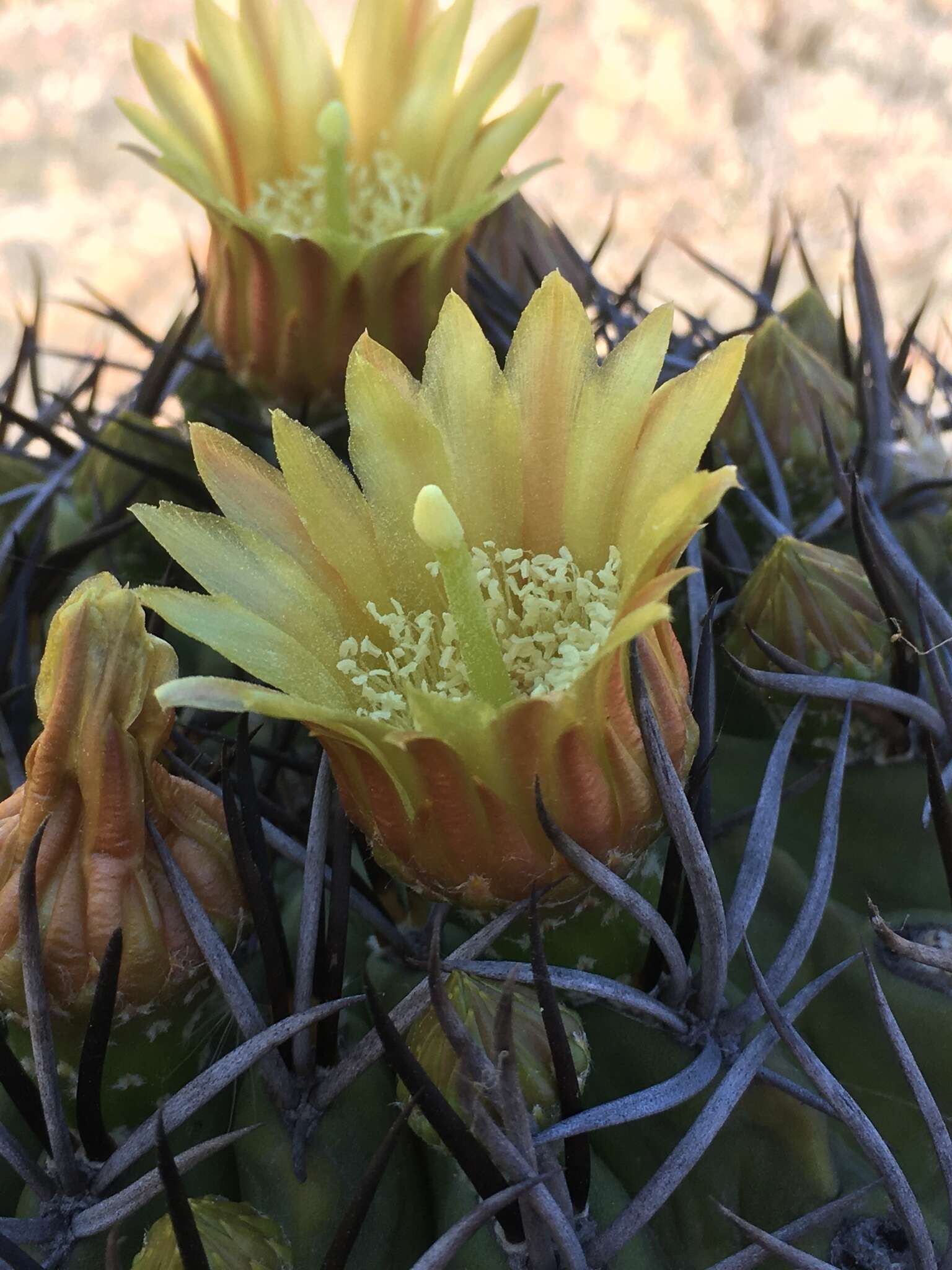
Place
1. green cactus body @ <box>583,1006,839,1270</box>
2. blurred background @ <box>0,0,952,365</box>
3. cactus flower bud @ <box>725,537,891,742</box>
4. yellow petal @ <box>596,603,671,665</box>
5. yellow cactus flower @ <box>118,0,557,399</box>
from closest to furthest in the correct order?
1. yellow petal @ <box>596,603,671,665</box>
2. green cactus body @ <box>583,1006,839,1270</box>
3. cactus flower bud @ <box>725,537,891,742</box>
4. yellow cactus flower @ <box>118,0,557,399</box>
5. blurred background @ <box>0,0,952,365</box>

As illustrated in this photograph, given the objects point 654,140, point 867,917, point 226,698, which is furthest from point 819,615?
point 654,140

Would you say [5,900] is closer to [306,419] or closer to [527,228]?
[306,419]

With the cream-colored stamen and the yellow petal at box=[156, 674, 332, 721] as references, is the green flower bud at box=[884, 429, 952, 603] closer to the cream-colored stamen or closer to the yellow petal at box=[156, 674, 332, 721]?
the cream-colored stamen

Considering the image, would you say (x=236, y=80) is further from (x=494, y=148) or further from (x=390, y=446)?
(x=390, y=446)

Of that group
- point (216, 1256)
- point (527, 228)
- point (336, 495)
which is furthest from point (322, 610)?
point (527, 228)

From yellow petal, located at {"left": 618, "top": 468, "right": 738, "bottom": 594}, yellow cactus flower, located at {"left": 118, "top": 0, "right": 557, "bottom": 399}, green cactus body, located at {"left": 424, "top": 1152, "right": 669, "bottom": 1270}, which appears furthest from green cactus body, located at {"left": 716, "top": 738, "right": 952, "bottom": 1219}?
yellow cactus flower, located at {"left": 118, "top": 0, "right": 557, "bottom": 399}

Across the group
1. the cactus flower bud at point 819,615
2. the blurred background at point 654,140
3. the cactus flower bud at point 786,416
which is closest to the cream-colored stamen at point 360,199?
the cactus flower bud at point 786,416
